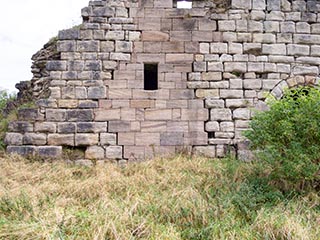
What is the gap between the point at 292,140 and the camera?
204 inches

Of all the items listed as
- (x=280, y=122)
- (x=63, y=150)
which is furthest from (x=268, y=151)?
(x=63, y=150)

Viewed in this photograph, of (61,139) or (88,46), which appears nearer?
(61,139)

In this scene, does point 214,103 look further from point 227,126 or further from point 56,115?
point 56,115

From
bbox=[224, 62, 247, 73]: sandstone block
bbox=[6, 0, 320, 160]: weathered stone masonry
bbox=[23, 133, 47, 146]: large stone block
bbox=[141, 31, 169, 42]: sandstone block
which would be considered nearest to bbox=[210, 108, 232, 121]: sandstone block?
bbox=[6, 0, 320, 160]: weathered stone masonry

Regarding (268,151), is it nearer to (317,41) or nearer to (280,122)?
(280,122)

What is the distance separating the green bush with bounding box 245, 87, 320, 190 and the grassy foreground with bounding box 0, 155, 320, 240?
0.34 metres

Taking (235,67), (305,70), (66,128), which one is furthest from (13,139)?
(305,70)

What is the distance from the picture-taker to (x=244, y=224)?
3.98 meters

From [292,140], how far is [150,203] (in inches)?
99.4

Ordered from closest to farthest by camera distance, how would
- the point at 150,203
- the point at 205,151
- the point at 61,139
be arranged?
1. the point at 150,203
2. the point at 61,139
3. the point at 205,151

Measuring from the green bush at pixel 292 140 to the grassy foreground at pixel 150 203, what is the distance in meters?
0.34

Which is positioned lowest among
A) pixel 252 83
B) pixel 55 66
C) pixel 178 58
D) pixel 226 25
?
pixel 252 83

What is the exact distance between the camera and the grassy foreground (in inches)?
142

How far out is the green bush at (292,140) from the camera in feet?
16.2
